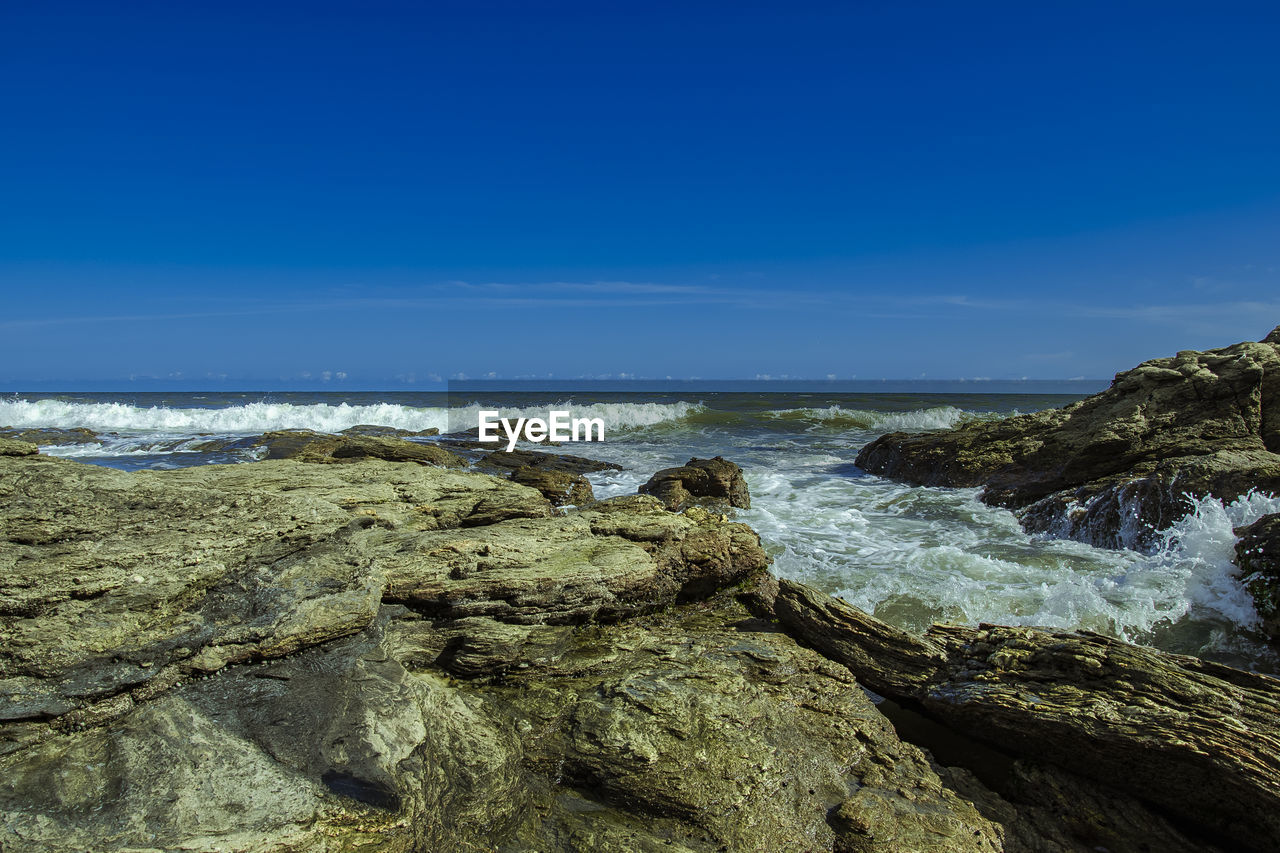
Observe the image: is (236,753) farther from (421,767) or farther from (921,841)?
(921,841)

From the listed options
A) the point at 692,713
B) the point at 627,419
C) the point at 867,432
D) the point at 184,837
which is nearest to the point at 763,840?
the point at 692,713

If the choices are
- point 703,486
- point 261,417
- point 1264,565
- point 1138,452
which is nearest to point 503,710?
point 1264,565

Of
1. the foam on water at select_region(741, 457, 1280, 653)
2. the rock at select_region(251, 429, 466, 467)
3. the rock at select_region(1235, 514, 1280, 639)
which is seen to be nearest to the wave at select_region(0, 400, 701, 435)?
the rock at select_region(251, 429, 466, 467)

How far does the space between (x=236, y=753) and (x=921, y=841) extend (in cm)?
345

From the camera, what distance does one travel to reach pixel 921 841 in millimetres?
3336

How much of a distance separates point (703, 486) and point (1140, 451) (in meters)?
7.77

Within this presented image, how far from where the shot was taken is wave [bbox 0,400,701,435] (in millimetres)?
33781

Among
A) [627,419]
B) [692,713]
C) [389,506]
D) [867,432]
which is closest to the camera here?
[692,713]

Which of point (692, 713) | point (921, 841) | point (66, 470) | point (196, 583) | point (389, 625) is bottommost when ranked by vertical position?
point (921, 841)

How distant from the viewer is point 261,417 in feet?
114

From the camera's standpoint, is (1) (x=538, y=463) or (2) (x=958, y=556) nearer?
(2) (x=958, y=556)

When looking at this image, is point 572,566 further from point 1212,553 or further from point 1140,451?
point 1140,451

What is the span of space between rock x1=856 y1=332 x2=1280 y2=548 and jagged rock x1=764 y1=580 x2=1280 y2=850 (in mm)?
6425

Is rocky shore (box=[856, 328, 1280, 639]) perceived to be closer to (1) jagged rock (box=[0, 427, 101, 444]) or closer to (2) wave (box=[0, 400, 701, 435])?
(2) wave (box=[0, 400, 701, 435])
